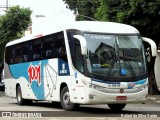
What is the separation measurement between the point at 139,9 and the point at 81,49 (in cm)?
1034

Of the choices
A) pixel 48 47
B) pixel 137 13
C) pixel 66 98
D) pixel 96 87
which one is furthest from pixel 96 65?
pixel 137 13

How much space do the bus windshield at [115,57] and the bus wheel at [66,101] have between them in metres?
1.93

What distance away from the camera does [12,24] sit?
40844 millimetres

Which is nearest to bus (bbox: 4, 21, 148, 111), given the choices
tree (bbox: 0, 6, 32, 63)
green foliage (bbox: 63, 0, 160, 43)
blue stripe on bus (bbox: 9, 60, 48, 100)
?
blue stripe on bus (bbox: 9, 60, 48, 100)

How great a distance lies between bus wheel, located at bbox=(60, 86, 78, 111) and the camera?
15877 mm

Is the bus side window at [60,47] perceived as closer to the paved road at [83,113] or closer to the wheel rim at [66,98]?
the wheel rim at [66,98]

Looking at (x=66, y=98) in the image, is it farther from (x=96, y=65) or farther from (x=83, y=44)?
(x=83, y=44)

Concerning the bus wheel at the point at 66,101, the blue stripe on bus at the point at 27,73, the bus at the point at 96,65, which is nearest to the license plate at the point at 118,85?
the bus at the point at 96,65

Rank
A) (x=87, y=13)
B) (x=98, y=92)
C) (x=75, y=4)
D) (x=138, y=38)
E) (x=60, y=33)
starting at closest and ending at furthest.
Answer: (x=98, y=92)
(x=138, y=38)
(x=60, y=33)
(x=87, y=13)
(x=75, y=4)

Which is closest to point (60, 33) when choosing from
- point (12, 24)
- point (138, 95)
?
point (138, 95)

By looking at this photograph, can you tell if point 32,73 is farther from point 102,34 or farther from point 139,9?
point 139,9

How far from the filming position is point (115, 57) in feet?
48.8

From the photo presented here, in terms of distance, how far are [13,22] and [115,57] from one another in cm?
2709

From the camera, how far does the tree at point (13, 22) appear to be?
40.6 metres
